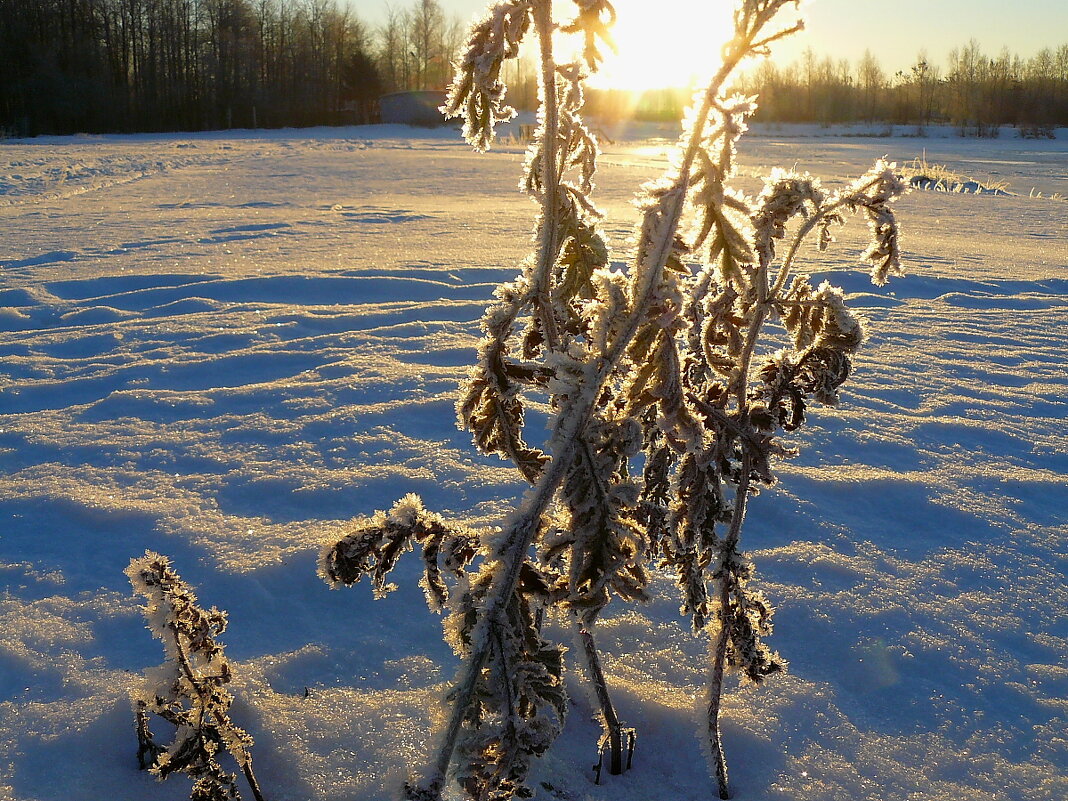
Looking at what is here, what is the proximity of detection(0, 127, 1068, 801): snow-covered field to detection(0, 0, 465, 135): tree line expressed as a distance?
37.1 meters

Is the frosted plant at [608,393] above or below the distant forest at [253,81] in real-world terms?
below

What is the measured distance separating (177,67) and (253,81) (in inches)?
240

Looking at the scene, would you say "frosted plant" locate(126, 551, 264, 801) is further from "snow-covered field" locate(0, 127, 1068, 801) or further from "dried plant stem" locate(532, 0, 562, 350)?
"dried plant stem" locate(532, 0, 562, 350)

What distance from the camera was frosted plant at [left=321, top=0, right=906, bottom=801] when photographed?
1.12 m

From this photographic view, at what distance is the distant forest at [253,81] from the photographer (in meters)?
42.6

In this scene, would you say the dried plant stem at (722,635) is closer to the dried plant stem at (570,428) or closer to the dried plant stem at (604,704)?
the dried plant stem at (604,704)

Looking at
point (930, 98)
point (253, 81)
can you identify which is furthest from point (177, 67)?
point (930, 98)

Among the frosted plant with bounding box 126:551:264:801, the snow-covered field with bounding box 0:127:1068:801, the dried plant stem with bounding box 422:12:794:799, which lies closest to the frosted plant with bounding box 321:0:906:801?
the dried plant stem with bounding box 422:12:794:799

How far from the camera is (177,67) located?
5356 centimetres

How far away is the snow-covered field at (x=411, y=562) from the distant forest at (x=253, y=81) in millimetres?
41431

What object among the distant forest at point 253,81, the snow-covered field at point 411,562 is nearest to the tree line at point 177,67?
the distant forest at point 253,81

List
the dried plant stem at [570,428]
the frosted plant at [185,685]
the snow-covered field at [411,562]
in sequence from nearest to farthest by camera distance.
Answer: the dried plant stem at [570,428]
the frosted plant at [185,685]
the snow-covered field at [411,562]

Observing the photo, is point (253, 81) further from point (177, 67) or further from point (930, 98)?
point (930, 98)

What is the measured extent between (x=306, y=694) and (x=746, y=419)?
4.12ft
